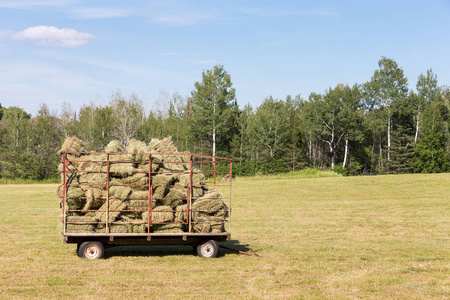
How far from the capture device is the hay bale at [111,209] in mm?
11825

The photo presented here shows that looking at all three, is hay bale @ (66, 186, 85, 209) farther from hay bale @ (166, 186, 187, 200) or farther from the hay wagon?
hay bale @ (166, 186, 187, 200)

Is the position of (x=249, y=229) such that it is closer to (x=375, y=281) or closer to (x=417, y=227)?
(x=417, y=227)

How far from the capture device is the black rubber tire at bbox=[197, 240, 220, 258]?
40.6 feet

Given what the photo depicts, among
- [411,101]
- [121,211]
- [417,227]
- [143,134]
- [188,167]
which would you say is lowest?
[417,227]

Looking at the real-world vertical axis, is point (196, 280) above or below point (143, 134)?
below

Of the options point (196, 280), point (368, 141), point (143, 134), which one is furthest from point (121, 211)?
point (368, 141)

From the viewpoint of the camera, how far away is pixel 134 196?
12078 millimetres

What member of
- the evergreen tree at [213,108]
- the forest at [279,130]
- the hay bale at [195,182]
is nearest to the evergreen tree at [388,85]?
the forest at [279,130]

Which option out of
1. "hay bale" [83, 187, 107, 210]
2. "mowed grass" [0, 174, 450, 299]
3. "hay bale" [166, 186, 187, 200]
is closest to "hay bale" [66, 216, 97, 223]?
"hay bale" [83, 187, 107, 210]

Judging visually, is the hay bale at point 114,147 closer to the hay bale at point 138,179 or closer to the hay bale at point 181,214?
the hay bale at point 138,179

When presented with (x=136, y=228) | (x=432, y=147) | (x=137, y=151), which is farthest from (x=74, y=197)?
(x=432, y=147)

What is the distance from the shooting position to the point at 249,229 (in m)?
18.4

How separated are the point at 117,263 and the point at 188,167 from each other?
3.35 metres

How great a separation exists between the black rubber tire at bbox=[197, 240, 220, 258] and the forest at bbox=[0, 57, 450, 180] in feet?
163
